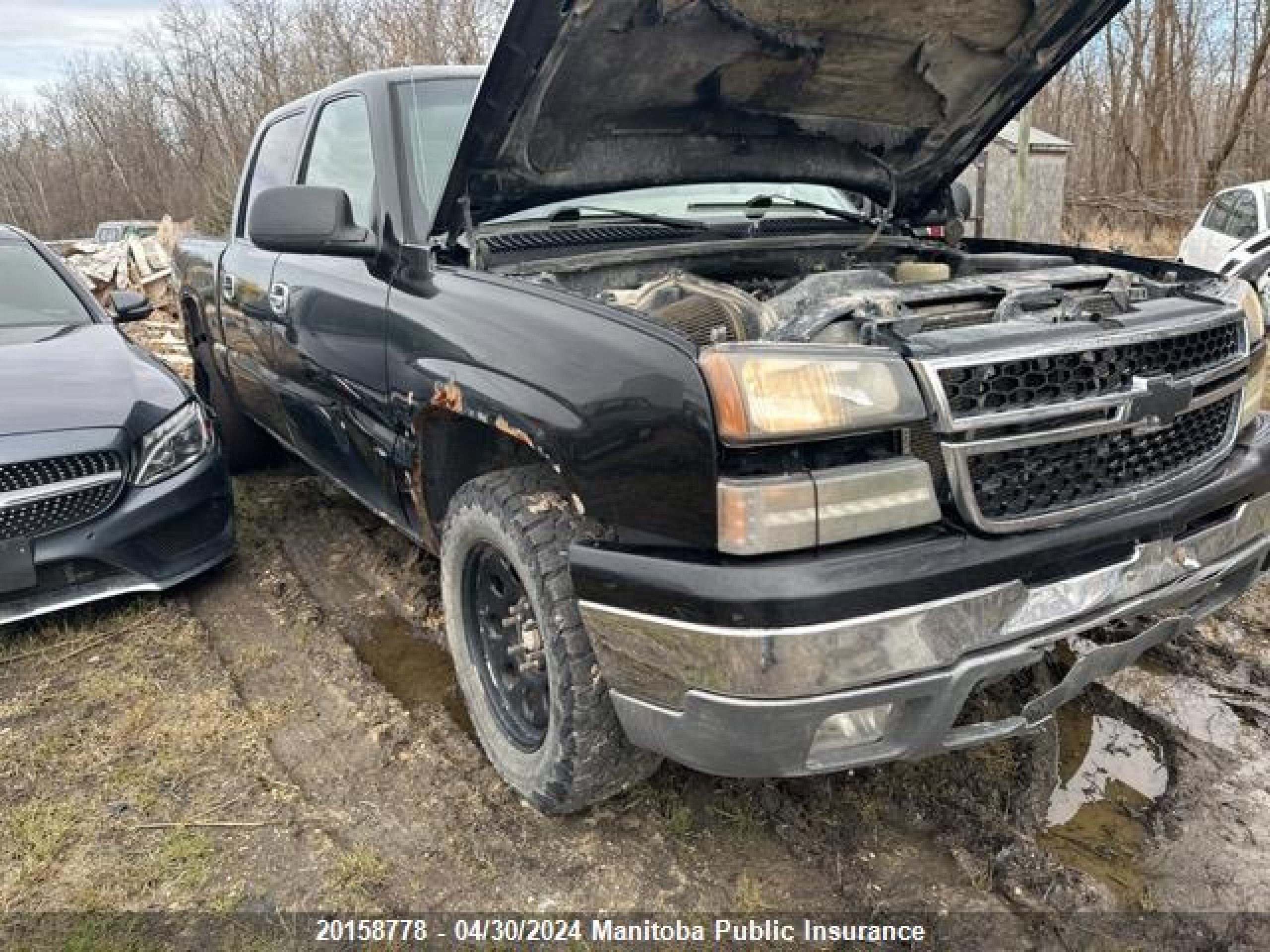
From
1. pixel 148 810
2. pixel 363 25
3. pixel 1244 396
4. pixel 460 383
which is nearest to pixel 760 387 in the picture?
pixel 460 383

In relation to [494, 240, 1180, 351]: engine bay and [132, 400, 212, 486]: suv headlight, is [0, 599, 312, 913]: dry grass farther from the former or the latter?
[494, 240, 1180, 351]: engine bay

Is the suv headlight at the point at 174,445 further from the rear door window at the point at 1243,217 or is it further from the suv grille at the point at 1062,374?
the rear door window at the point at 1243,217

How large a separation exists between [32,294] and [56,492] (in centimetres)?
182

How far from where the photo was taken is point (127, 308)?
15.1 ft

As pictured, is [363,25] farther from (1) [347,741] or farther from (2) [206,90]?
(1) [347,741]

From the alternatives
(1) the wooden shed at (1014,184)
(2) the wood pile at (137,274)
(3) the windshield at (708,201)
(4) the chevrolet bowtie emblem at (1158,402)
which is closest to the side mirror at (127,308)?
(3) the windshield at (708,201)

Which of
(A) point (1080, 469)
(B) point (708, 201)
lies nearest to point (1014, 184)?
(B) point (708, 201)

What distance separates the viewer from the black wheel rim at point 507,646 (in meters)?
2.29

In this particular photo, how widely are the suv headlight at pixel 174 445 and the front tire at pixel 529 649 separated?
151 centimetres

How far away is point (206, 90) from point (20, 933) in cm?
3958

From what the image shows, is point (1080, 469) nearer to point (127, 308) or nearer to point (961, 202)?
point (961, 202)

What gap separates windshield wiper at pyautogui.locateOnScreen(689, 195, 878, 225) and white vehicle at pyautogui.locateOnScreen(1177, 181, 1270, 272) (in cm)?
612

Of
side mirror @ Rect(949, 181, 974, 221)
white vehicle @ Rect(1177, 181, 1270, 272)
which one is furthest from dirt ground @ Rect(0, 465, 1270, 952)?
white vehicle @ Rect(1177, 181, 1270, 272)

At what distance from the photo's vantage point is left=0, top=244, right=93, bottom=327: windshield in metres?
4.30
